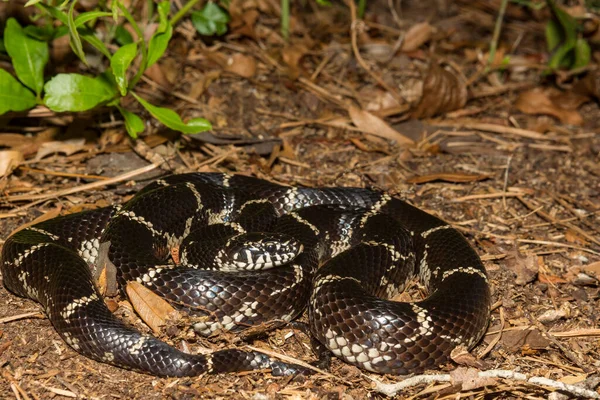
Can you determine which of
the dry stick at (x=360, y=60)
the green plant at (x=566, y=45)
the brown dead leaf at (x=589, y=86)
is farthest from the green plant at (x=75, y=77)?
the brown dead leaf at (x=589, y=86)

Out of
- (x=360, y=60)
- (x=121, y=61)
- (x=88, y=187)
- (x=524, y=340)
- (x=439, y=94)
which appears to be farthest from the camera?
(x=360, y=60)

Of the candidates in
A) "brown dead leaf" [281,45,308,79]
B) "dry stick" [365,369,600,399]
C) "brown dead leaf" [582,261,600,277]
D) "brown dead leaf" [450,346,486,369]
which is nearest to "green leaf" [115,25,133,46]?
"brown dead leaf" [281,45,308,79]

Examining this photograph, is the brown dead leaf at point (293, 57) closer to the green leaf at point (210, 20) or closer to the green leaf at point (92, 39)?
the green leaf at point (210, 20)

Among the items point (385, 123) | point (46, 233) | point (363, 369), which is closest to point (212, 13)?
point (385, 123)

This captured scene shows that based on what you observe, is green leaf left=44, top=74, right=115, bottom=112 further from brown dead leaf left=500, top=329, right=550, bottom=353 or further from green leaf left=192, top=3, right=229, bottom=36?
brown dead leaf left=500, top=329, right=550, bottom=353

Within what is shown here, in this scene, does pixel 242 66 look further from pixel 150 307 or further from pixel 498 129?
pixel 150 307

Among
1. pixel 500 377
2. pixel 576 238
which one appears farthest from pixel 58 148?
pixel 576 238
